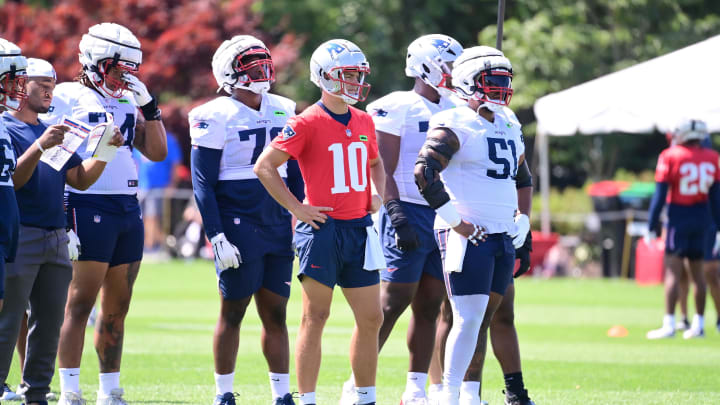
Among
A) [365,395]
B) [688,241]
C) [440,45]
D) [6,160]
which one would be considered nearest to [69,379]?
[6,160]

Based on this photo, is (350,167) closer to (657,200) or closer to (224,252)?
(224,252)

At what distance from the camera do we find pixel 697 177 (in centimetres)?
1352

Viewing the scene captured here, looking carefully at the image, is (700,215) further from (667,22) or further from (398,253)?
(667,22)

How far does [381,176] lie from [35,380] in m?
2.48

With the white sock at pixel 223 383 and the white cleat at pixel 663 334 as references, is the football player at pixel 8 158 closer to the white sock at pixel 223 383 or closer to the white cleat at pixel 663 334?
the white sock at pixel 223 383

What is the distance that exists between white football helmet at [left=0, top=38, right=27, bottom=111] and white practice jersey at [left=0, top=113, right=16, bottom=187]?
138 mm

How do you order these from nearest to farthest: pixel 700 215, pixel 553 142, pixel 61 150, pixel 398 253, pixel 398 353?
pixel 61 150, pixel 398 253, pixel 398 353, pixel 700 215, pixel 553 142

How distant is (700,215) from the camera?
44.8 ft

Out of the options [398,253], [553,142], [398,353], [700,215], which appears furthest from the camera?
[553,142]

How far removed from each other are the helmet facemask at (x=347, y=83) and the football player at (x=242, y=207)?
78cm

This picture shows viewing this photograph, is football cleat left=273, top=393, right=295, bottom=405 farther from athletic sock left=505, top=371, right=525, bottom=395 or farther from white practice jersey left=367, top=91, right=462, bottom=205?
white practice jersey left=367, top=91, right=462, bottom=205

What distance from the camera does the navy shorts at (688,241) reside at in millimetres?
13594

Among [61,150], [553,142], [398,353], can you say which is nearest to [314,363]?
[61,150]

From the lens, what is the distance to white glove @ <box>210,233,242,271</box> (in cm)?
732
